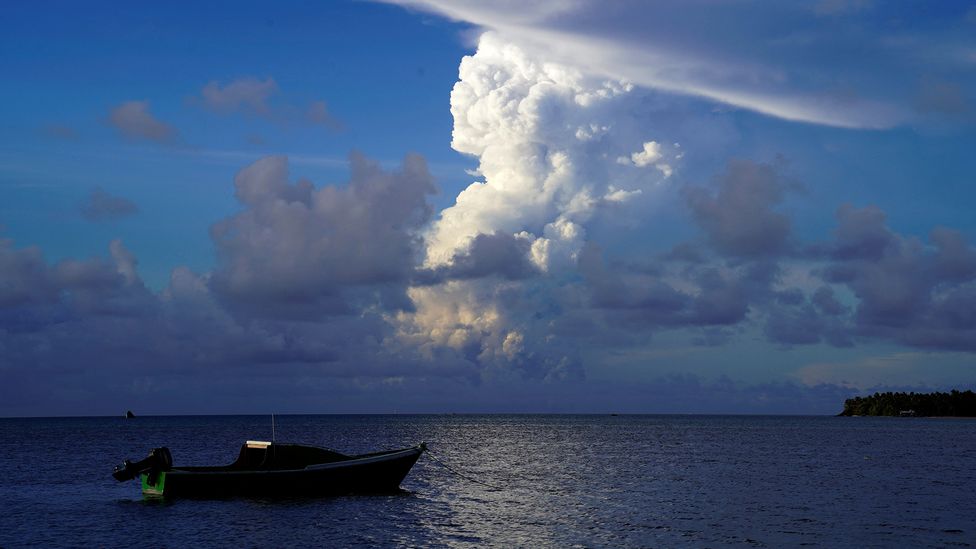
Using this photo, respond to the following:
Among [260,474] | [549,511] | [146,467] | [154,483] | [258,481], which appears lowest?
[549,511]

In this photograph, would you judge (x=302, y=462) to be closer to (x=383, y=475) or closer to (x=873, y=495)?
(x=383, y=475)

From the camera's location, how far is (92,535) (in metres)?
48.0

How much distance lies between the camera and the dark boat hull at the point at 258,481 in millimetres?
58594

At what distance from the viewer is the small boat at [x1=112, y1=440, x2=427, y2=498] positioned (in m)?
58.7

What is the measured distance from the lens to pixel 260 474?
5853cm

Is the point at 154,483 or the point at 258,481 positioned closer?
the point at 258,481

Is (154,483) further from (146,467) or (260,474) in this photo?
(260,474)

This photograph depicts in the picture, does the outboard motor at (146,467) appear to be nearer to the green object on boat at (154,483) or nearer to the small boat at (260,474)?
the small boat at (260,474)

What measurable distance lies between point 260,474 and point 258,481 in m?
0.48

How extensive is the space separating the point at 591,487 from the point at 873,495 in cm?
2011

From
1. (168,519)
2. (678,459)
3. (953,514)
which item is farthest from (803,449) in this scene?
(168,519)

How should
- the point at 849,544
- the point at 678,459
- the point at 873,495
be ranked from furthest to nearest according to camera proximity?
the point at 678,459
the point at 873,495
the point at 849,544

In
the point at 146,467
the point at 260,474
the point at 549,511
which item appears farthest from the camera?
the point at 146,467

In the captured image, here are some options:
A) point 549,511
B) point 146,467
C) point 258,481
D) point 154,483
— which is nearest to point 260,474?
point 258,481
